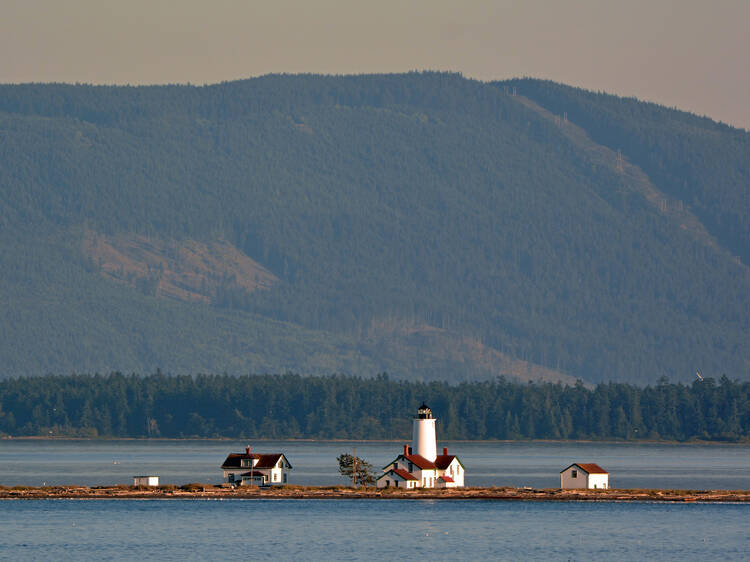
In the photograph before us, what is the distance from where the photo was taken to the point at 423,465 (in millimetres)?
157750

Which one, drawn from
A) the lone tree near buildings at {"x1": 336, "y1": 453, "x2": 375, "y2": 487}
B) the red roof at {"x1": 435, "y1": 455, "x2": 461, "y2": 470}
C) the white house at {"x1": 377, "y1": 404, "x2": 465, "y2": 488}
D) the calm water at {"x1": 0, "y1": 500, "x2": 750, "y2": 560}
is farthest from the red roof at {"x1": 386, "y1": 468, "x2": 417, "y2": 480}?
the lone tree near buildings at {"x1": 336, "y1": 453, "x2": 375, "y2": 487}

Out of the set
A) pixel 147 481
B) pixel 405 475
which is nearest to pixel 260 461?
pixel 147 481

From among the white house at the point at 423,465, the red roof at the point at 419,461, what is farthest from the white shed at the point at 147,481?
the red roof at the point at 419,461

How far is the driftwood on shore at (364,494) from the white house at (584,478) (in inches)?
61.3

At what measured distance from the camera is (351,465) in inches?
6526

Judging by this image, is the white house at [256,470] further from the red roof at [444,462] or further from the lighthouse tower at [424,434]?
the red roof at [444,462]

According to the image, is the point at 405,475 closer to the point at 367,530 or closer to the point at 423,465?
the point at 423,465

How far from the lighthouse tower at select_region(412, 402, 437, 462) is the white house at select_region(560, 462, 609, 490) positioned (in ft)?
42.9

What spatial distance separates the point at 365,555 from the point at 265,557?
7211mm

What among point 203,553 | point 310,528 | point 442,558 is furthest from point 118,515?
point 442,558

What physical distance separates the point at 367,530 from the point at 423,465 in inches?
970

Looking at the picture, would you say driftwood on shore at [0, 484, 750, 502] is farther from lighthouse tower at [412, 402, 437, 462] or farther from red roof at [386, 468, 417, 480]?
lighthouse tower at [412, 402, 437, 462]

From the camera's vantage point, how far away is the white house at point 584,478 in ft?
524

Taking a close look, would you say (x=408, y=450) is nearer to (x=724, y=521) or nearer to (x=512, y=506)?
(x=512, y=506)
